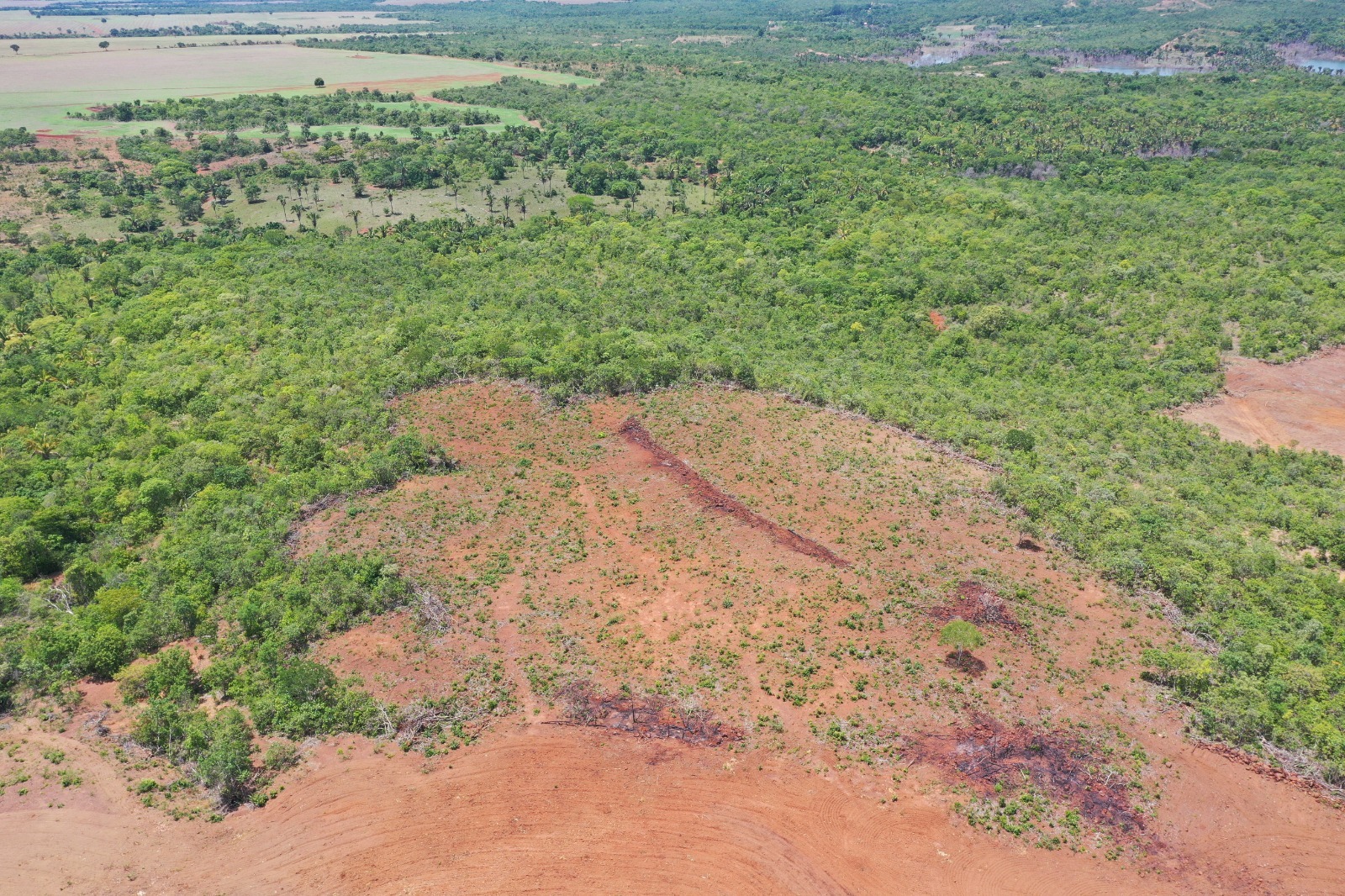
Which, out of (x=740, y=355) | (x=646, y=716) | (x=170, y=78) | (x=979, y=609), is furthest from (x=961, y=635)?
A: (x=170, y=78)

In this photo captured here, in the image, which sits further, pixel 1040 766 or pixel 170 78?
pixel 170 78

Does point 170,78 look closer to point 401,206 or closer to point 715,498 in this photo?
point 401,206

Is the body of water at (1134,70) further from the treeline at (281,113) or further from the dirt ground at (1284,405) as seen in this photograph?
the dirt ground at (1284,405)

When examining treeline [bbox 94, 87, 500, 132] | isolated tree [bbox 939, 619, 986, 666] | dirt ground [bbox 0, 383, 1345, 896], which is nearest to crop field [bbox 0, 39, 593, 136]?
treeline [bbox 94, 87, 500, 132]

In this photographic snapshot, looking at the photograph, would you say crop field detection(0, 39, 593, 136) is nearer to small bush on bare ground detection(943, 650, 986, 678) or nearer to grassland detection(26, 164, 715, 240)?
grassland detection(26, 164, 715, 240)

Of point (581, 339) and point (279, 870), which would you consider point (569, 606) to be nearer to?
point (279, 870)

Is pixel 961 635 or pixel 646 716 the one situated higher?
pixel 961 635
